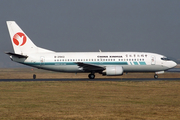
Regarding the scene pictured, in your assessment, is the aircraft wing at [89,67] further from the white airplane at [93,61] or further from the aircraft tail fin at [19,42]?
the aircraft tail fin at [19,42]

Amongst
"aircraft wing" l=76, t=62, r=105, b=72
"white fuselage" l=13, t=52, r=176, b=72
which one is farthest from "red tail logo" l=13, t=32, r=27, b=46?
"aircraft wing" l=76, t=62, r=105, b=72

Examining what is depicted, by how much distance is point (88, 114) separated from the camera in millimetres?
13719

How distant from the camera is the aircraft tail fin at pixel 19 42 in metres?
42.7

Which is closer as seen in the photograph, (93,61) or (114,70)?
(114,70)

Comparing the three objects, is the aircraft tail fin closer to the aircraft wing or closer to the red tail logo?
the red tail logo

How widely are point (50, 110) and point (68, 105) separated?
1.94 metres

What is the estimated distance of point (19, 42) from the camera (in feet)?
141

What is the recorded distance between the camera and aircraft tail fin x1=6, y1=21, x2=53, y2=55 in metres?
42.7

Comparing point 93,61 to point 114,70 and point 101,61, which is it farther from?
point 114,70

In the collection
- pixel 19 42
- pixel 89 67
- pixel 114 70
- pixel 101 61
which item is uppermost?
pixel 19 42

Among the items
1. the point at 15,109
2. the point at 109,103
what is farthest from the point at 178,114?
the point at 15,109

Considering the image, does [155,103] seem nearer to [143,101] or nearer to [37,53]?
[143,101]

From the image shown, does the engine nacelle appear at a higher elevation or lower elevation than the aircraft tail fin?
lower

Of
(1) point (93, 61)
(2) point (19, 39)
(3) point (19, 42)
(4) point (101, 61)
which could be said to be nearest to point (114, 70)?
(4) point (101, 61)
